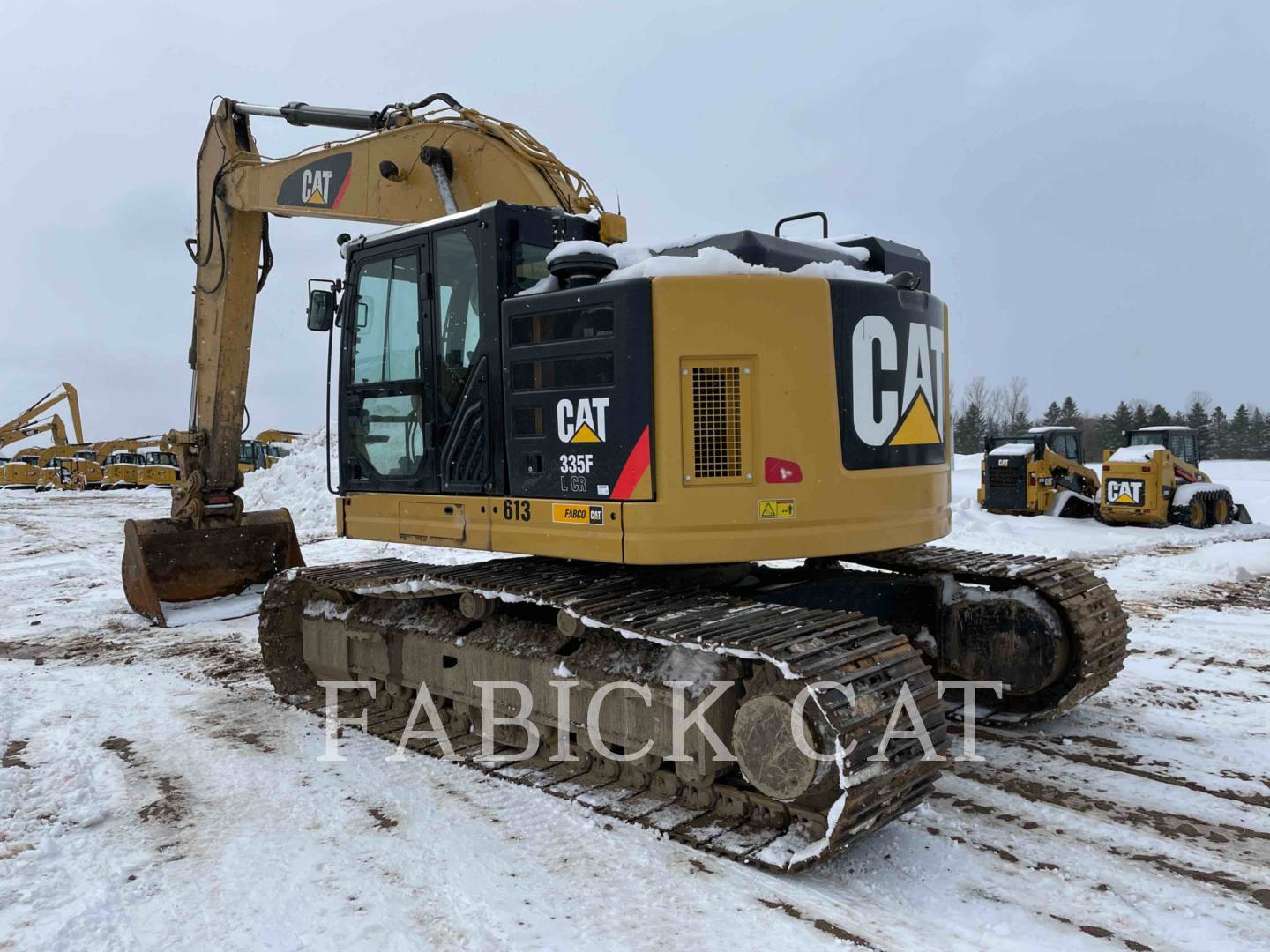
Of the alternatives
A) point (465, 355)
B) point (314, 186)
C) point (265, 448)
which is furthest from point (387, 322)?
point (265, 448)

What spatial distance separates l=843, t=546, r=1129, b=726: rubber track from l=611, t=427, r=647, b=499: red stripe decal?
224 centimetres

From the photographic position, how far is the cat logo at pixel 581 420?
4.38 metres

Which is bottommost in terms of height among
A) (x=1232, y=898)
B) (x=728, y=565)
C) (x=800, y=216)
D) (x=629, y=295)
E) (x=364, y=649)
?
(x=1232, y=898)

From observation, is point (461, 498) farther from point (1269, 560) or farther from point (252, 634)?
point (1269, 560)

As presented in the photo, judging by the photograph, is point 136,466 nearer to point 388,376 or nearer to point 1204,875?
point 388,376

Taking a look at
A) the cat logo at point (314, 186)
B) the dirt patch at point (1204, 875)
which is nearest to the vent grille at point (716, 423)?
the dirt patch at point (1204, 875)

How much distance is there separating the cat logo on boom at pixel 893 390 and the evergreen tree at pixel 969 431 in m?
53.7

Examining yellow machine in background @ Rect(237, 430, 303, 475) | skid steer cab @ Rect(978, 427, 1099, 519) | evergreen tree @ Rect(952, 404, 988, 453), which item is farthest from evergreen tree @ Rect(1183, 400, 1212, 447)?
yellow machine in background @ Rect(237, 430, 303, 475)

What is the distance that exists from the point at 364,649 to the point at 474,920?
9.59 ft

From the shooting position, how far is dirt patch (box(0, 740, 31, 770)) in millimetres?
5000

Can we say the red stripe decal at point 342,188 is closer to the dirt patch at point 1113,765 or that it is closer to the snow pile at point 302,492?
the dirt patch at point 1113,765

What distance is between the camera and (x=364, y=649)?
596cm

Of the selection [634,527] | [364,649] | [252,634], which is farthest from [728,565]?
[252,634]

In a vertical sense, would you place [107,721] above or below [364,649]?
below
